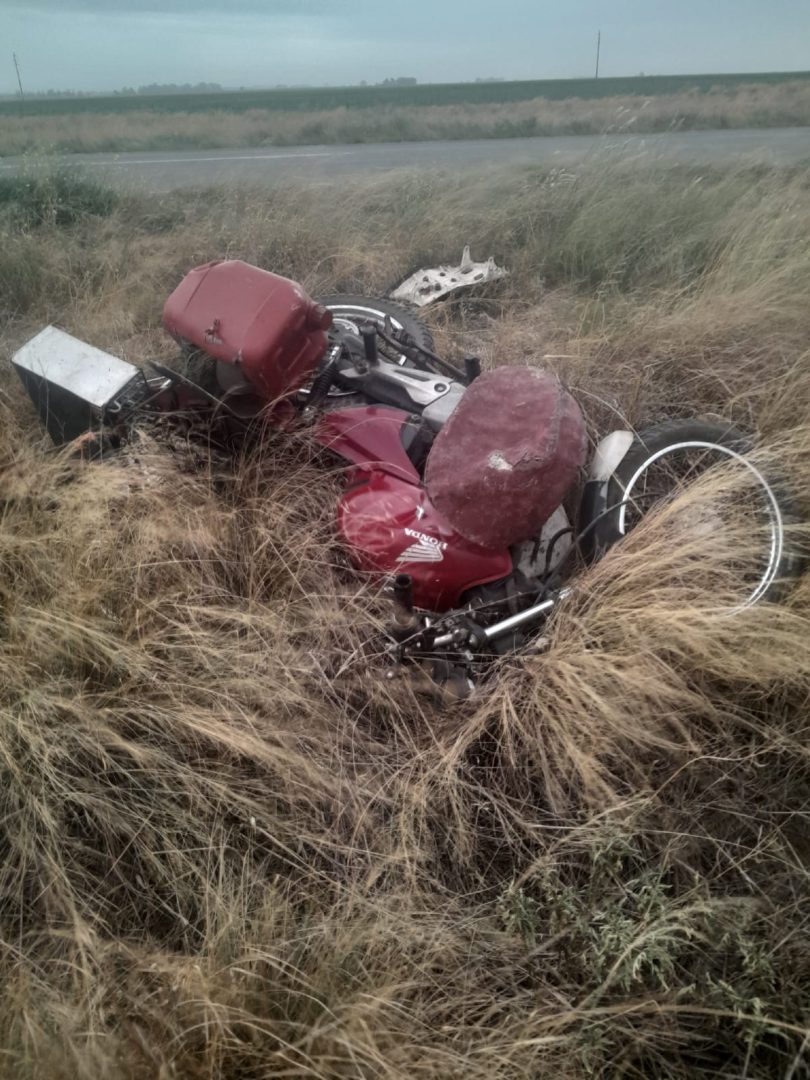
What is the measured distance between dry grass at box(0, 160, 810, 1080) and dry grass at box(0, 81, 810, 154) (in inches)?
575

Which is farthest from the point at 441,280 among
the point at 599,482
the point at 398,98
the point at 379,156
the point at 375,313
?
the point at 398,98

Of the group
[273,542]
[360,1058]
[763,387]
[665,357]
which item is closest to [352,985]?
[360,1058]

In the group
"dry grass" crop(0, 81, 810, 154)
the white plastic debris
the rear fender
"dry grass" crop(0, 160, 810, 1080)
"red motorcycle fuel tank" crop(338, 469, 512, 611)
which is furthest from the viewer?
"dry grass" crop(0, 81, 810, 154)

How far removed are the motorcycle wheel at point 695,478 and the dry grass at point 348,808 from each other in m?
0.15

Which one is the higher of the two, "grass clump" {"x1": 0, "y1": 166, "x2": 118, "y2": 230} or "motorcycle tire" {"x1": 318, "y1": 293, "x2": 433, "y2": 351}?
"grass clump" {"x1": 0, "y1": 166, "x2": 118, "y2": 230}

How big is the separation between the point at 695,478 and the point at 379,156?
43.3 ft

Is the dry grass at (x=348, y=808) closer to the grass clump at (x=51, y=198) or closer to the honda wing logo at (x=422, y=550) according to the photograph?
the honda wing logo at (x=422, y=550)

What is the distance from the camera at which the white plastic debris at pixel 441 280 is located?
482 centimetres

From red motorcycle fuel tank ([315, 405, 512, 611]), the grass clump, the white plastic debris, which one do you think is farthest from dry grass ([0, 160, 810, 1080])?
the grass clump

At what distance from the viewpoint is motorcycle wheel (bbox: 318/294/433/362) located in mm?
→ 3662

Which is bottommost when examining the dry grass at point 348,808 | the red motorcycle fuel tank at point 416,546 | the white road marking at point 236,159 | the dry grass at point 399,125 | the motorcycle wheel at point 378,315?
the dry grass at point 348,808

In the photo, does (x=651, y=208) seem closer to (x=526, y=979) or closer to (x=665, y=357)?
(x=665, y=357)

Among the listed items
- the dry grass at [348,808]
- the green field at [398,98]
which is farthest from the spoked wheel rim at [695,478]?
the green field at [398,98]

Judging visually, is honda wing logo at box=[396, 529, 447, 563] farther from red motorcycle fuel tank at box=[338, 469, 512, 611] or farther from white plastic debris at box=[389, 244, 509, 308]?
white plastic debris at box=[389, 244, 509, 308]
